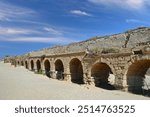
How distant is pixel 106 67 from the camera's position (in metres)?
18.7

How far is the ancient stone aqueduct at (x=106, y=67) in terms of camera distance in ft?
47.6

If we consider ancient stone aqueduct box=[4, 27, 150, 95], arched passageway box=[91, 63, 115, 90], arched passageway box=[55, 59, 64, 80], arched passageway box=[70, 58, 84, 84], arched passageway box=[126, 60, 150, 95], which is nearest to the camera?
ancient stone aqueduct box=[4, 27, 150, 95]

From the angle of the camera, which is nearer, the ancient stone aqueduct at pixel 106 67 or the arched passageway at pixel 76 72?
the ancient stone aqueduct at pixel 106 67

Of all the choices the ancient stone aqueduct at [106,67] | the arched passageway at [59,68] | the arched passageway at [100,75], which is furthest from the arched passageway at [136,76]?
the arched passageway at [59,68]

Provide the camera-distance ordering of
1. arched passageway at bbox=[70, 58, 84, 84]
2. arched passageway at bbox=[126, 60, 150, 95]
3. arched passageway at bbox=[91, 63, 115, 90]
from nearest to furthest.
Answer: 1. arched passageway at bbox=[126, 60, 150, 95]
2. arched passageway at bbox=[91, 63, 115, 90]
3. arched passageway at bbox=[70, 58, 84, 84]

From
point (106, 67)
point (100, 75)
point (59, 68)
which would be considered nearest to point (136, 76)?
point (106, 67)

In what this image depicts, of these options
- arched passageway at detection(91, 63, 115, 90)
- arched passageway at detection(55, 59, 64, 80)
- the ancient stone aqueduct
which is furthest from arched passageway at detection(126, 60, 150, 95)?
arched passageway at detection(55, 59, 64, 80)

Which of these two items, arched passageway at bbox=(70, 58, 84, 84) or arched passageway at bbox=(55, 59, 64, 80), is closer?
arched passageway at bbox=(70, 58, 84, 84)

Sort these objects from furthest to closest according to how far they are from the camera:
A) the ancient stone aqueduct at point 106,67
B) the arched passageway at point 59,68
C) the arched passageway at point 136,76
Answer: the arched passageway at point 59,68 < the arched passageway at point 136,76 < the ancient stone aqueduct at point 106,67

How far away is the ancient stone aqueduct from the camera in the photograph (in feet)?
47.6

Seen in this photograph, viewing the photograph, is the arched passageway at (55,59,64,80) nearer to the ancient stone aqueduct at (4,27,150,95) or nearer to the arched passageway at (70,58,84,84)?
the ancient stone aqueduct at (4,27,150,95)

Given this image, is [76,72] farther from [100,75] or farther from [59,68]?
[100,75]

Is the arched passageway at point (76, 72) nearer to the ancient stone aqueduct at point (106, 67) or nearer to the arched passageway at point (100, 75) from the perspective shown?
the ancient stone aqueduct at point (106, 67)

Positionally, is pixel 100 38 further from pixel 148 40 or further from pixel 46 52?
pixel 46 52
